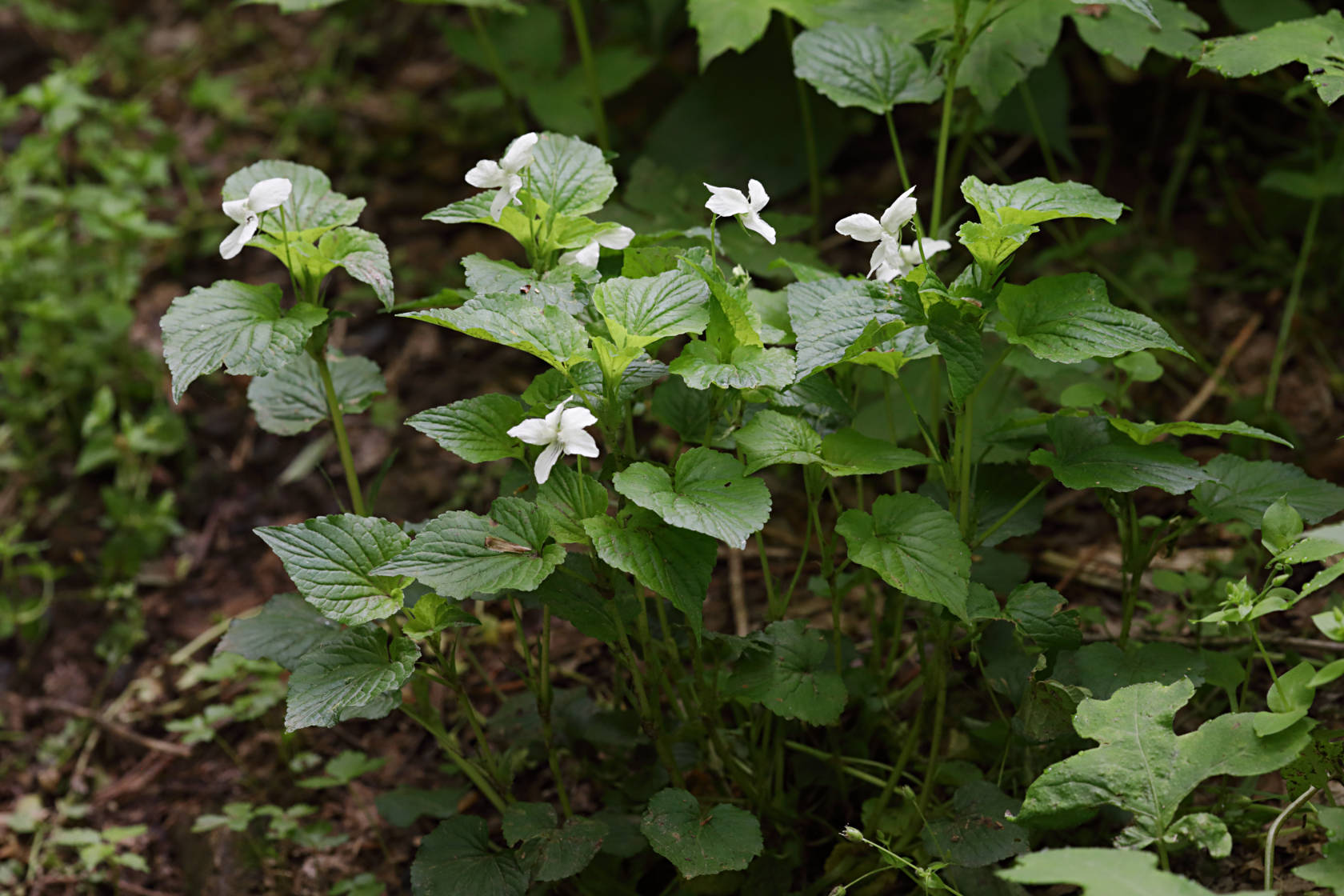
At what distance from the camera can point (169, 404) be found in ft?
8.71

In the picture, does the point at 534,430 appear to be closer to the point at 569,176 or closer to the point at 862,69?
the point at 569,176

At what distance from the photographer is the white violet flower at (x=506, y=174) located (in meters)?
1.29

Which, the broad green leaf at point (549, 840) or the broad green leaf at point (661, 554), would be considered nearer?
the broad green leaf at point (661, 554)

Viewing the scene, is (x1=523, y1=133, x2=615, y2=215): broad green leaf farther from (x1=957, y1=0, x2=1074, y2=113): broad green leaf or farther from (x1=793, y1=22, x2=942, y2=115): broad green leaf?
(x1=957, y1=0, x2=1074, y2=113): broad green leaf

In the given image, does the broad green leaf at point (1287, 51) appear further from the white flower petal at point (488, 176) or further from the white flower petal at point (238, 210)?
the white flower petal at point (238, 210)

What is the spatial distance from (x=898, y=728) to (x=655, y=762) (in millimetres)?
377

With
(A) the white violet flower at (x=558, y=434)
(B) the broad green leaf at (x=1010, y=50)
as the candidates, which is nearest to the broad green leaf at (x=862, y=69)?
(B) the broad green leaf at (x=1010, y=50)

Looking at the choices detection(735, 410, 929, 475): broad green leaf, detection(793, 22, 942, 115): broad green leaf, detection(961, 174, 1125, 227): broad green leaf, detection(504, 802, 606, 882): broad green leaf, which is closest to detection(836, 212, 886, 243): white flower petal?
detection(961, 174, 1125, 227): broad green leaf

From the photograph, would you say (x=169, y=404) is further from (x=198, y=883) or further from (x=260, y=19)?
(x=260, y=19)

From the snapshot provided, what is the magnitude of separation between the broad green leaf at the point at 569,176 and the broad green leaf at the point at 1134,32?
103 cm

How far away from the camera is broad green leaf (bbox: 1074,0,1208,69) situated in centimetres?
193

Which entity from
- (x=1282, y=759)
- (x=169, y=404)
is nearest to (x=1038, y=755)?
(x=1282, y=759)

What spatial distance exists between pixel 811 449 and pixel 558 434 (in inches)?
12.7

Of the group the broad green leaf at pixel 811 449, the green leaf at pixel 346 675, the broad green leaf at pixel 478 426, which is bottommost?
the green leaf at pixel 346 675
